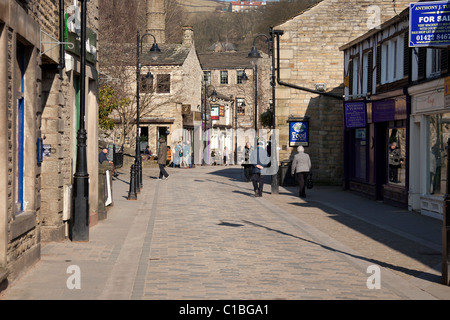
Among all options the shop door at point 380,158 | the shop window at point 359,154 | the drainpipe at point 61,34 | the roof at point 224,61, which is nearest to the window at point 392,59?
the shop door at point 380,158

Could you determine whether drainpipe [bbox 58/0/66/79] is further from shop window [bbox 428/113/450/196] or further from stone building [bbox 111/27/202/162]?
stone building [bbox 111/27/202/162]

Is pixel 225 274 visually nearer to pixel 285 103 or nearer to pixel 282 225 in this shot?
pixel 282 225

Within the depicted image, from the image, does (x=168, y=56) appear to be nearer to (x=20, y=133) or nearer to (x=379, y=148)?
(x=379, y=148)

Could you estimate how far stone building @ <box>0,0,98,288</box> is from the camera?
28.3 ft

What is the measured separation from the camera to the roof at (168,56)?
2285 inches

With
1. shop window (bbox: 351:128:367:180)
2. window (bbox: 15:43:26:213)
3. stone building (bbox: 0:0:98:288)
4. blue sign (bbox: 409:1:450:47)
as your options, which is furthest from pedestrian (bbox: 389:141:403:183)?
window (bbox: 15:43:26:213)

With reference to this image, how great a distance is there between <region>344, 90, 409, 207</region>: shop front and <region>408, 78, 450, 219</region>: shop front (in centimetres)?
62

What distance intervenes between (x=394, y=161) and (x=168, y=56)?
39.3 metres

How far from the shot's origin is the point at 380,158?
23.9m

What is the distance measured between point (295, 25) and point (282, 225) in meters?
19.1

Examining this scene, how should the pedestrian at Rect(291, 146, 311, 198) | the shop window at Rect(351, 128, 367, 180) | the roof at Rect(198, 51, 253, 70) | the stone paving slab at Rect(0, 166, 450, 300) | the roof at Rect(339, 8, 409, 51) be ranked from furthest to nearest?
the roof at Rect(198, 51, 253, 70) < the shop window at Rect(351, 128, 367, 180) < the pedestrian at Rect(291, 146, 311, 198) < the roof at Rect(339, 8, 409, 51) < the stone paving slab at Rect(0, 166, 450, 300)

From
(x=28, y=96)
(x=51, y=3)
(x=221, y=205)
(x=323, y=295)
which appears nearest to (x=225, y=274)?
(x=323, y=295)

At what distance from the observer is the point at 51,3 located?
490 inches

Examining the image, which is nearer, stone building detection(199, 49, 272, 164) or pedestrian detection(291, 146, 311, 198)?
pedestrian detection(291, 146, 311, 198)
